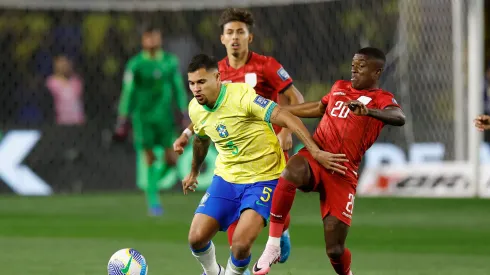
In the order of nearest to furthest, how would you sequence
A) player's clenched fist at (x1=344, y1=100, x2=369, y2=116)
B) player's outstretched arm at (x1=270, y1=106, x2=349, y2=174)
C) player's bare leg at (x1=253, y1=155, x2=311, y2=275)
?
player's clenched fist at (x1=344, y1=100, x2=369, y2=116)
player's outstretched arm at (x1=270, y1=106, x2=349, y2=174)
player's bare leg at (x1=253, y1=155, x2=311, y2=275)

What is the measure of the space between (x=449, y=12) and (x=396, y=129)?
7.18ft

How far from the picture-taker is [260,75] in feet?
32.0

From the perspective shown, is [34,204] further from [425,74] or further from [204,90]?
[204,90]

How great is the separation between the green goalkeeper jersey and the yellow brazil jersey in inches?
310

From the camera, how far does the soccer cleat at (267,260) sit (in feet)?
25.1

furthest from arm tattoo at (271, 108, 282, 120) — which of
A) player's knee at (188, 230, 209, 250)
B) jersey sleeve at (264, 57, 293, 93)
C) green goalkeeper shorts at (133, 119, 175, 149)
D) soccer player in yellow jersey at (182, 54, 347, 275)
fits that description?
green goalkeeper shorts at (133, 119, 175, 149)

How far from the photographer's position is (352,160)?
8.20m

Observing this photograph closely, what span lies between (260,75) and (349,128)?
5.83 ft

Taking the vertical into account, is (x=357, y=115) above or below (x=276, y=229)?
above

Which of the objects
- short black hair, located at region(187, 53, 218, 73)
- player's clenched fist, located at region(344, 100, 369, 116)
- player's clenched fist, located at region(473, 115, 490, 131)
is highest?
short black hair, located at region(187, 53, 218, 73)

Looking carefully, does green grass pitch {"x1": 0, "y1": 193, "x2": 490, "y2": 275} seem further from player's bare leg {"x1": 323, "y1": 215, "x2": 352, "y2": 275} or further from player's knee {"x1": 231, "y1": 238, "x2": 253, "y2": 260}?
player's knee {"x1": 231, "y1": 238, "x2": 253, "y2": 260}

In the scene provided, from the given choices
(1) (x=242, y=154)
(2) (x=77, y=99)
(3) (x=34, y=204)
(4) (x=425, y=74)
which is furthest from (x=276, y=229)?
(2) (x=77, y=99)

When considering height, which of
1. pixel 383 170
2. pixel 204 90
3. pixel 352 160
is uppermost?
pixel 204 90

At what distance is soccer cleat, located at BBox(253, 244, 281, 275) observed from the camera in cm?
766
